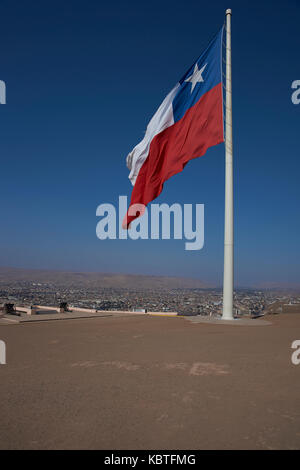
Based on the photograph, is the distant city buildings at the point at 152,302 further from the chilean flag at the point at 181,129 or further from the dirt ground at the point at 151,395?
the dirt ground at the point at 151,395

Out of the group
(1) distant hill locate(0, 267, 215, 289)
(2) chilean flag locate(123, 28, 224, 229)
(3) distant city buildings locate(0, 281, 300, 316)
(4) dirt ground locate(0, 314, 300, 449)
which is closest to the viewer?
(4) dirt ground locate(0, 314, 300, 449)

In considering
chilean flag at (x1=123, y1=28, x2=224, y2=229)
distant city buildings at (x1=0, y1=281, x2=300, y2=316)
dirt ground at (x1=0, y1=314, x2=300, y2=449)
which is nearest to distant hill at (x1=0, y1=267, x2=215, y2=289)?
distant city buildings at (x1=0, y1=281, x2=300, y2=316)

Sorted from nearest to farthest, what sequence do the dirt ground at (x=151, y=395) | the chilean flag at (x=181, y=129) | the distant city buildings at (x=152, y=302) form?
the dirt ground at (x=151, y=395) → the chilean flag at (x=181, y=129) → the distant city buildings at (x=152, y=302)

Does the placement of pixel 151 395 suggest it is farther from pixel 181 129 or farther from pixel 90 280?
pixel 90 280

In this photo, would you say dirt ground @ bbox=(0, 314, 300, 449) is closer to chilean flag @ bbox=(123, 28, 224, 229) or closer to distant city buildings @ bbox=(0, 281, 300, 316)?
chilean flag @ bbox=(123, 28, 224, 229)

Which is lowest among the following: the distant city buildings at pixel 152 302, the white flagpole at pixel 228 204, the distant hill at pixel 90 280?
the distant hill at pixel 90 280

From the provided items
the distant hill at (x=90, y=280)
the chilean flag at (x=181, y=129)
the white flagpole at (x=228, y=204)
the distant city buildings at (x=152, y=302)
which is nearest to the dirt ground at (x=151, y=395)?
the white flagpole at (x=228, y=204)
